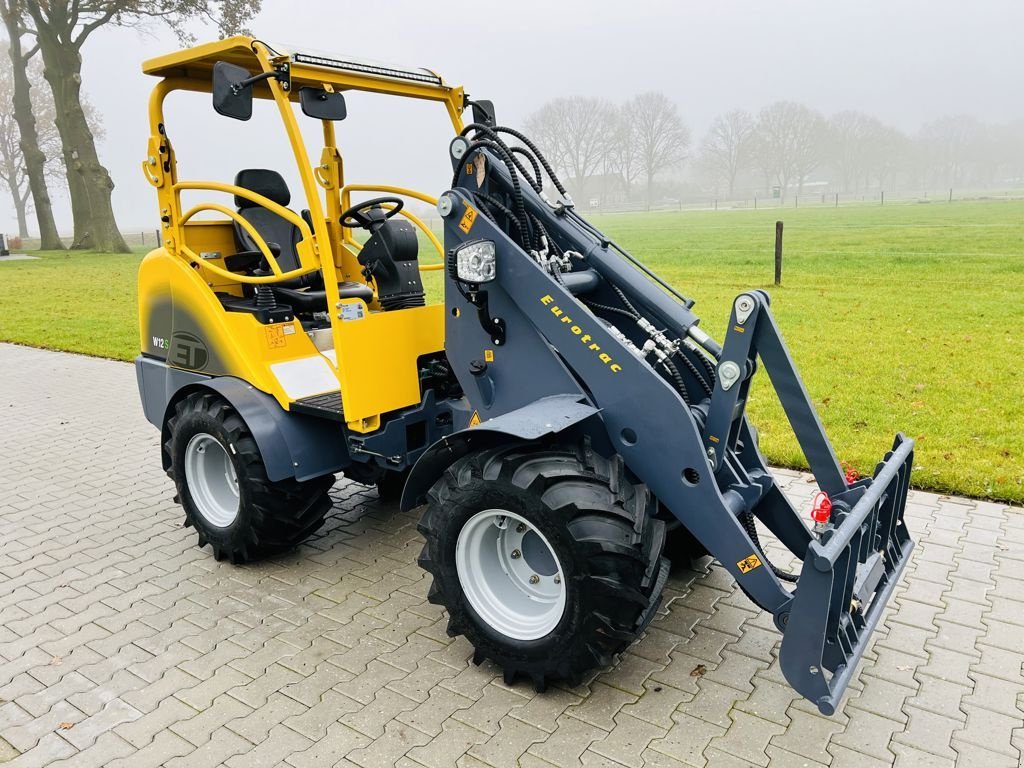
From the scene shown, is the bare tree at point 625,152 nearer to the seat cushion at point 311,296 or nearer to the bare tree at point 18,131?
the bare tree at point 18,131

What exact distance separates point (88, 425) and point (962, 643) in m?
7.23

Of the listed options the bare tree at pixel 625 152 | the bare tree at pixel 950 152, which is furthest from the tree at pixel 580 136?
the bare tree at pixel 950 152

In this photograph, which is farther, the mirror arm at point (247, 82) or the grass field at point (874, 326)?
the grass field at point (874, 326)

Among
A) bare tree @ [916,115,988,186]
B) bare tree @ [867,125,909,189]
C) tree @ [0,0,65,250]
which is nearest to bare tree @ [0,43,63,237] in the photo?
tree @ [0,0,65,250]

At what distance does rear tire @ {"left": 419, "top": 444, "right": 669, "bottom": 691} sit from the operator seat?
1.74 metres

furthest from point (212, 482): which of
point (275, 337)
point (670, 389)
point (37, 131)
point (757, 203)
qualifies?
point (757, 203)

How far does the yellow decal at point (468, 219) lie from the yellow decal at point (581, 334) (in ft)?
1.69

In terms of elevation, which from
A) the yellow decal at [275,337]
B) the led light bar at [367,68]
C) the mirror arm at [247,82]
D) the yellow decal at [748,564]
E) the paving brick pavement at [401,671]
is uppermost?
the led light bar at [367,68]

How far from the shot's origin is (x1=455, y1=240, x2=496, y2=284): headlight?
3561 mm

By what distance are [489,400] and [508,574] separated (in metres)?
0.84

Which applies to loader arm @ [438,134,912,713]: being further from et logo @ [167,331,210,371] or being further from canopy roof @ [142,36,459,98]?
et logo @ [167,331,210,371]

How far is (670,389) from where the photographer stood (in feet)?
10.5

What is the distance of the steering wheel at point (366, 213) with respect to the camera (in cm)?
469

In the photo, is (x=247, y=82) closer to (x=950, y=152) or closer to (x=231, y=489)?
A: (x=231, y=489)
